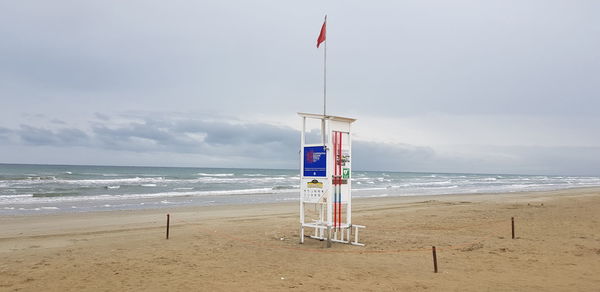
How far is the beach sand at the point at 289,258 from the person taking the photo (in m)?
7.40

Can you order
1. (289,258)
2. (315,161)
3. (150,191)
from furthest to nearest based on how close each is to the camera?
(150,191)
(315,161)
(289,258)

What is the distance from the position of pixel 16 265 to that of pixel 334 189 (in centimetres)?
690

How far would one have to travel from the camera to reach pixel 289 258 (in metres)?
9.48

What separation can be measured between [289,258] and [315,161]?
8.26 ft

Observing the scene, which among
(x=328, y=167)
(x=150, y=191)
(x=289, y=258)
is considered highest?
(x=328, y=167)

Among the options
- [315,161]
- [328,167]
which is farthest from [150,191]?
[328,167]

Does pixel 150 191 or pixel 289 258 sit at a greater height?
pixel 150 191

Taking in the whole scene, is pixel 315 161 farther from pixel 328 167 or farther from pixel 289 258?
pixel 289 258

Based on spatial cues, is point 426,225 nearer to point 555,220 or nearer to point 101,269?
point 555,220

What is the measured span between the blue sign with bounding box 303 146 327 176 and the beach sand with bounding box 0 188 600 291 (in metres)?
1.82

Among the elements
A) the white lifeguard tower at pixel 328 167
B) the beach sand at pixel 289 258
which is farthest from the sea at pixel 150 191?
the white lifeguard tower at pixel 328 167

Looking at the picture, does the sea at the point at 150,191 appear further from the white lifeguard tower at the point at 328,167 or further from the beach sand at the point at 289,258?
the white lifeguard tower at the point at 328,167

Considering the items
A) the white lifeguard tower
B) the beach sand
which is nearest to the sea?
the beach sand

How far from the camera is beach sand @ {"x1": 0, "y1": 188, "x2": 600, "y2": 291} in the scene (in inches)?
291
